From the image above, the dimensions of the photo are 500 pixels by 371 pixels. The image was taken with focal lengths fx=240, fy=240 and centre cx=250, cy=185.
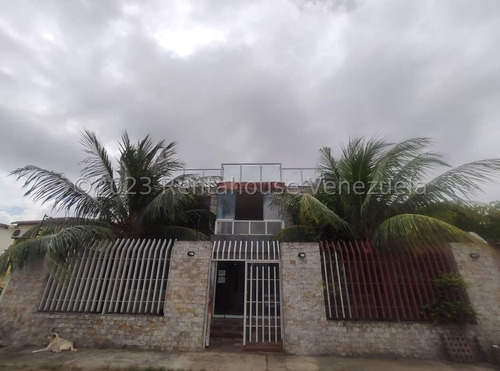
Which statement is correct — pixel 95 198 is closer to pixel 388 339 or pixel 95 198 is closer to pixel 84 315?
pixel 84 315

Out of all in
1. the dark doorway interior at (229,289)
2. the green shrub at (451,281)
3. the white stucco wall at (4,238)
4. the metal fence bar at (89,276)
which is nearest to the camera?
the green shrub at (451,281)

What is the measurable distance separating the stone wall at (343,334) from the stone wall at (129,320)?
2103mm

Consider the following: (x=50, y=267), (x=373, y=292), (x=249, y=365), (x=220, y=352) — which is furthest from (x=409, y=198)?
(x=50, y=267)

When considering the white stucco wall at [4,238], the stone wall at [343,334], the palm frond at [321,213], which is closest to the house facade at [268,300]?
the stone wall at [343,334]

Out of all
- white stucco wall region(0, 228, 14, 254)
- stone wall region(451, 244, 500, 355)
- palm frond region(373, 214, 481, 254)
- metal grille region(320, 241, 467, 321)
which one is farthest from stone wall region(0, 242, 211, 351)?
white stucco wall region(0, 228, 14, 254)

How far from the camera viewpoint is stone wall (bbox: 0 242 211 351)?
543 cm

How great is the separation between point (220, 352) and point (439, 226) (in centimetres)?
538

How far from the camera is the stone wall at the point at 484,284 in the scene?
5133 millimetres

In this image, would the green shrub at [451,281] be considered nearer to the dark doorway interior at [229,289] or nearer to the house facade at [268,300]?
the house facade at [268,300]

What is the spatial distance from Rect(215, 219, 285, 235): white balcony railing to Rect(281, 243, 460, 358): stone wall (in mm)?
4480

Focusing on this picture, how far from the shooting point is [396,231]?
528 cm

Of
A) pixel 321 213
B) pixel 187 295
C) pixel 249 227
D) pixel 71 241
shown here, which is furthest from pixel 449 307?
pixel 71 241

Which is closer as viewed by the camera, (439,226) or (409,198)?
(439,226)

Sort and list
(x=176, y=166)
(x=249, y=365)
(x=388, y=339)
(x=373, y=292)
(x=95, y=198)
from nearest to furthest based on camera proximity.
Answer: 1. (x=249, y=365)
2. (x=388, y=339)
3. (x=373, y=292)
4. (x=95, y=198)
5. (x=176, y=166)
